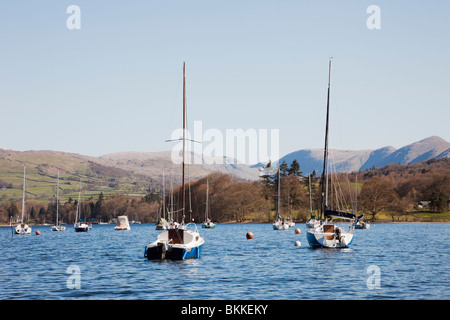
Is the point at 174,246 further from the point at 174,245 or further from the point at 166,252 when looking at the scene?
the point at 166,252

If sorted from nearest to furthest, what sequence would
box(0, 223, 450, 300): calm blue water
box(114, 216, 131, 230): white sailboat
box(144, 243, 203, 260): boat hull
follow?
box(0, 223, 450, 300): calm blue water
box(144, 243, 203, 260): boat hull
box(114, 216, 131, 230): white sailboat

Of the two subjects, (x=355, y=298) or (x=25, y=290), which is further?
(x=25, y=290)

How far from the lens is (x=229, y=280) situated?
4025 cm

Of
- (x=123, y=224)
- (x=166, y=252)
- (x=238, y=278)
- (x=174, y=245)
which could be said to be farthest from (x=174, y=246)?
(x=123, y=224)

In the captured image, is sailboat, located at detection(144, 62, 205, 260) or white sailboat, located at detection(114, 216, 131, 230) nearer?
sailboat, located at detection(144, 62, 205, 260)

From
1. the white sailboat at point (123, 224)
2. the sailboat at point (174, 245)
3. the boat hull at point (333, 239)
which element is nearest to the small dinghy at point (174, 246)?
the sailboat at point (174, 245)

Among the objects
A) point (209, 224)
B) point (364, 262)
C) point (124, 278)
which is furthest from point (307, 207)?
point (124, 278)

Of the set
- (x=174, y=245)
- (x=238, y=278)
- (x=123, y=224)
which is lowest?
(x=123, y=224)

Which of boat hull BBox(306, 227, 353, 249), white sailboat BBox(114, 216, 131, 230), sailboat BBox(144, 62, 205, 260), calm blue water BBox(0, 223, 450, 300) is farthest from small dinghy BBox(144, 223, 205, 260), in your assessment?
white sailboat BBox(114, 216, 131, 230)

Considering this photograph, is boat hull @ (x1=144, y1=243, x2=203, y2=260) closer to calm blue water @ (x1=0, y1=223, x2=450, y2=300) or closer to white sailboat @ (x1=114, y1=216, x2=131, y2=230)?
calm blue water @ (x1=0, y1=223, x2=450, y2=300)

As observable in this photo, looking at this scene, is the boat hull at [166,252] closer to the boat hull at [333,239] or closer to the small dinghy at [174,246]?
the small dinghy at [174,246]
